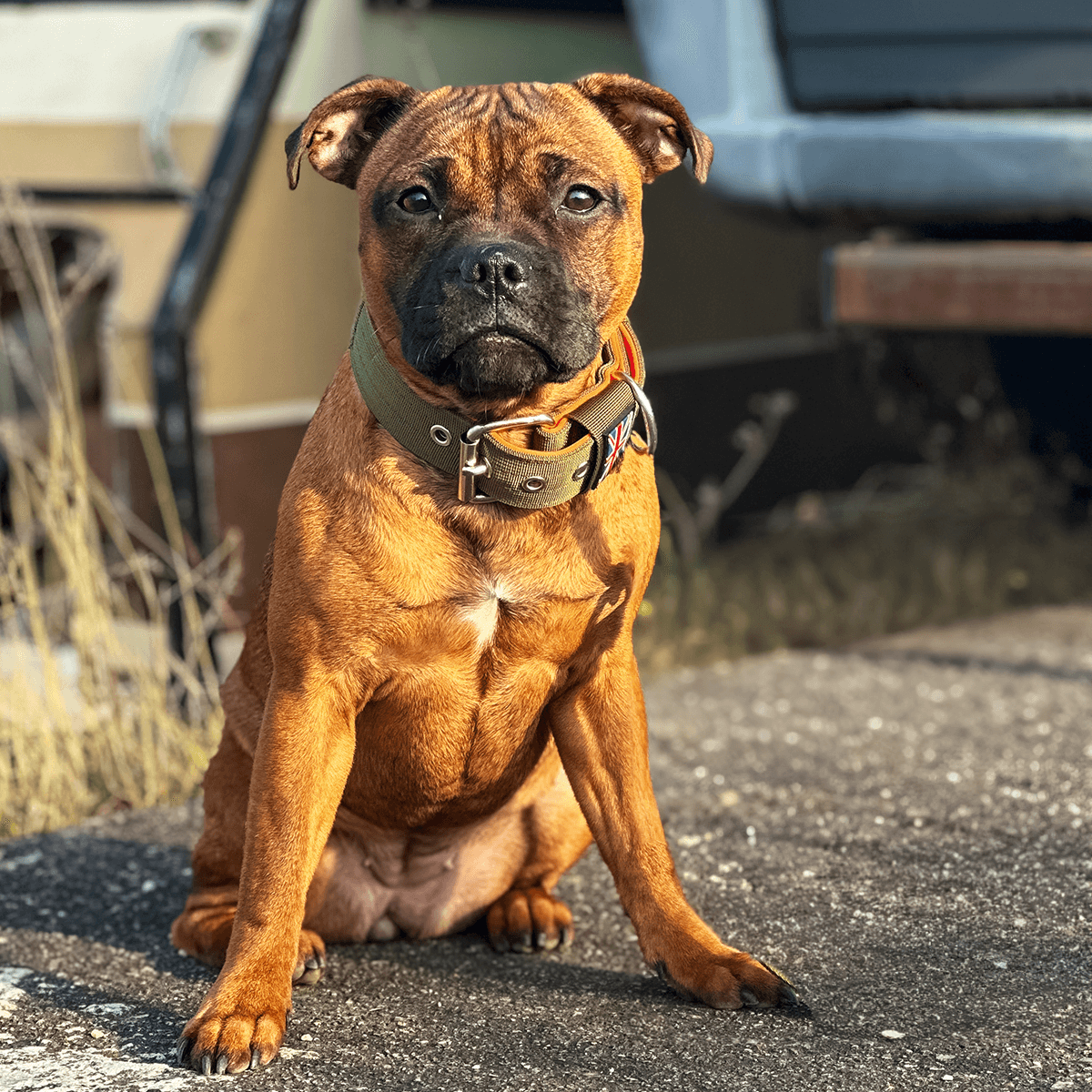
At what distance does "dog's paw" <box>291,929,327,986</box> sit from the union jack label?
38.6 inches

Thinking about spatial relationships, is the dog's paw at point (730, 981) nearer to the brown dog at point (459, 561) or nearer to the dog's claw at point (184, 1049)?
the brown dog at point (459, 561)

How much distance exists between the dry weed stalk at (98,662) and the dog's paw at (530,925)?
4.52 ft

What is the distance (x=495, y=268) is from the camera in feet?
7.88

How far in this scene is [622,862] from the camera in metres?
2.76

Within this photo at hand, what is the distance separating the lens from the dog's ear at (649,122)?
2.70m

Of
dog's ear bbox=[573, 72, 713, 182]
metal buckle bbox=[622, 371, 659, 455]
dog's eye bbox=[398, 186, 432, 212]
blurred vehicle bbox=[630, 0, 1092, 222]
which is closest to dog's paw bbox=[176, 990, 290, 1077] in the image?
metal buckle bbox=[622, 371, 659, 455]

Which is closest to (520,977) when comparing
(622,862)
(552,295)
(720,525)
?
(622,862)

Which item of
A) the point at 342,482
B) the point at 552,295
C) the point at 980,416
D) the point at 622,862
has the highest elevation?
the point at 552,295

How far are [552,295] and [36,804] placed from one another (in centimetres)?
225

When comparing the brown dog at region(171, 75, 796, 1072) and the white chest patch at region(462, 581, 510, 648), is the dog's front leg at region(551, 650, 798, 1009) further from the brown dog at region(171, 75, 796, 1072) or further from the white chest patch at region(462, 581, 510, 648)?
the white chest patch at region(462, 581, 510, 648)

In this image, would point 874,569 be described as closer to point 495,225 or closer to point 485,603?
point 485,603

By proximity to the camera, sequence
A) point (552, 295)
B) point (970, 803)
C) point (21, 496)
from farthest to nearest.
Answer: point (21, 496)
point (970, 803)
point (552, 295)

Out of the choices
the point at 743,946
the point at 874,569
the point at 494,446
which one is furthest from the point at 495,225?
the point at 874,569

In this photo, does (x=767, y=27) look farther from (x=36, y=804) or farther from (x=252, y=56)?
(x=36, y=804)
